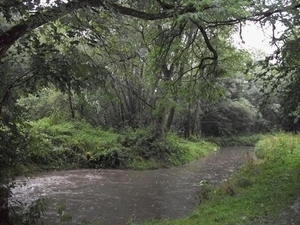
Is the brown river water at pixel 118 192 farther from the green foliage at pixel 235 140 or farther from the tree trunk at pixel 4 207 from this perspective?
the green foliage at pixel 235 140

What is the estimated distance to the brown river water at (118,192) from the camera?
33.4 feet

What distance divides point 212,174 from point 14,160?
39.8ft

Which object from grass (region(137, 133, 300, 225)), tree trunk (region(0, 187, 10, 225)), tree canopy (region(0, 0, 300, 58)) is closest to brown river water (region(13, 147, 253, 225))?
grass (region(137, 133, 300, 225))

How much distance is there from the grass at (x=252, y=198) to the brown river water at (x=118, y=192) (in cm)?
120

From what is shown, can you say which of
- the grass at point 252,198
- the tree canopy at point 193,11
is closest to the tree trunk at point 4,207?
the tree canopy at point 193,11

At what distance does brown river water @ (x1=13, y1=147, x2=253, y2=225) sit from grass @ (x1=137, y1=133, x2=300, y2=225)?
120 centimetres

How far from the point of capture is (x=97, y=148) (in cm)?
1880

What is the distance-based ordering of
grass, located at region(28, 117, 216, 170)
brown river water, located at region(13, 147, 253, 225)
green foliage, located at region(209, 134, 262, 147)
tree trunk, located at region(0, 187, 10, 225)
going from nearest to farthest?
tree trunk, located at region(0, 187, 10, 225) < brown river water, located at region(13, 147, 253, 225) < grass, located at region(28, 117, 216, 170) < green foliage, located at region(209, 134, 262, 147)

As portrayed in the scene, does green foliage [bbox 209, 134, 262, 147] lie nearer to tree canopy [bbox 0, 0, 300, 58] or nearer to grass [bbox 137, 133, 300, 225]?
grass [bbox 137, 133, 300, 225]

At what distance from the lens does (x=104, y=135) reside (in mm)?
20969

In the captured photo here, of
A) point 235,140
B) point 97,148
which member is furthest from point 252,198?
point 235,140

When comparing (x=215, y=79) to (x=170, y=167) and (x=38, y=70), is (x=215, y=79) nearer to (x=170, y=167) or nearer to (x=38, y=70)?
(x=38, y=70)

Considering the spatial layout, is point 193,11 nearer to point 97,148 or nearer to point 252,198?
point 252,198

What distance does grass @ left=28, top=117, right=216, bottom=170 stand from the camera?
→ 1741 cm
